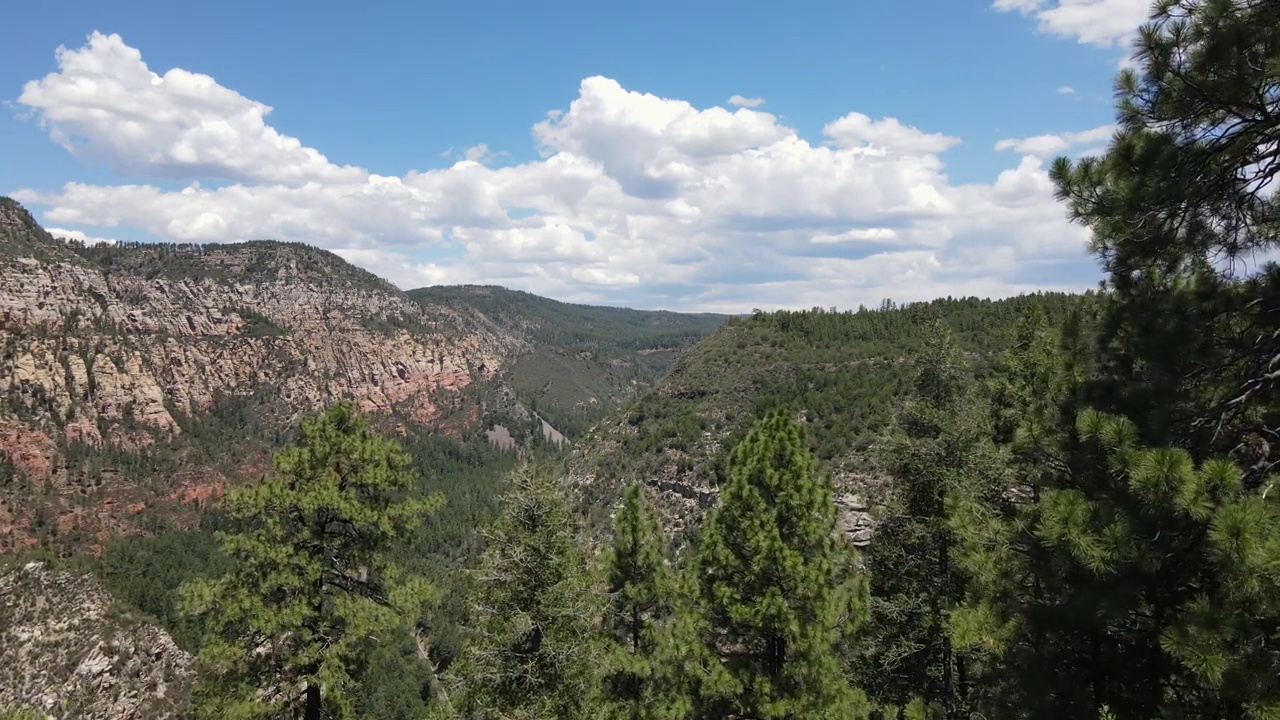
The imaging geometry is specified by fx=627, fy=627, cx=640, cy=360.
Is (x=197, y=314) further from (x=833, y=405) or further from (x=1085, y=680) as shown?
(x=1085, y=680)

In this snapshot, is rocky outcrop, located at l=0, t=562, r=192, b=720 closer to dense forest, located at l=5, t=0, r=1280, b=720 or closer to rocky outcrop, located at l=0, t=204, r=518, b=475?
dense forest, located at l=5, t=0, r=1280, b=720

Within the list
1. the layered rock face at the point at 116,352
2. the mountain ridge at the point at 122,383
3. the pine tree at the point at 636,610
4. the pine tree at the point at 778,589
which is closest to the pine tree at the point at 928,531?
the pine tree at the point at 778,589

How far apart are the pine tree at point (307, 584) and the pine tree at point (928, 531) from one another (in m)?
10.7

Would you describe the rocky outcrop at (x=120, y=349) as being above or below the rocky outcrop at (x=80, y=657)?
above

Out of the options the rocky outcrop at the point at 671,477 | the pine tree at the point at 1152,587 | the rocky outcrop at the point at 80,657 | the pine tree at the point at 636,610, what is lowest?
the rocky outcrop at the point at 80,657

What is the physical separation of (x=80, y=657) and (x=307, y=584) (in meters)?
57.5

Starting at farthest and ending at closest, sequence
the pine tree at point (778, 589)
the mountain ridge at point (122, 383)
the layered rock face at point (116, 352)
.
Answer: the layered rock face at point (116, 352)
the mountain ridge at point (122, 383)
the pine tree at point (778, 589)

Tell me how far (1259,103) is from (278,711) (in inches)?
674

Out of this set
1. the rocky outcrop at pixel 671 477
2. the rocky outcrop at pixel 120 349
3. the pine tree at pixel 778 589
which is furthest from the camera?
the rocky outcrop at pixel 120 349

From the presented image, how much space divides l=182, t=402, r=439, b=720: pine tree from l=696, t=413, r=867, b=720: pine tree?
6693 mm

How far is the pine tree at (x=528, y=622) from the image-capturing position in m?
11.7

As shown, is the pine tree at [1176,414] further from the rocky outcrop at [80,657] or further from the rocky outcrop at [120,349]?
the rocky outcrop at [120,349]

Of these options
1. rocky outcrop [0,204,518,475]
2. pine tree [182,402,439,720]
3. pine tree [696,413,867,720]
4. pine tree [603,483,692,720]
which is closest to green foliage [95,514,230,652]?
rocky outcrop [0,204,518,475]

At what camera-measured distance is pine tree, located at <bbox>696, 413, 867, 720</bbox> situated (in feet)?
42.1
